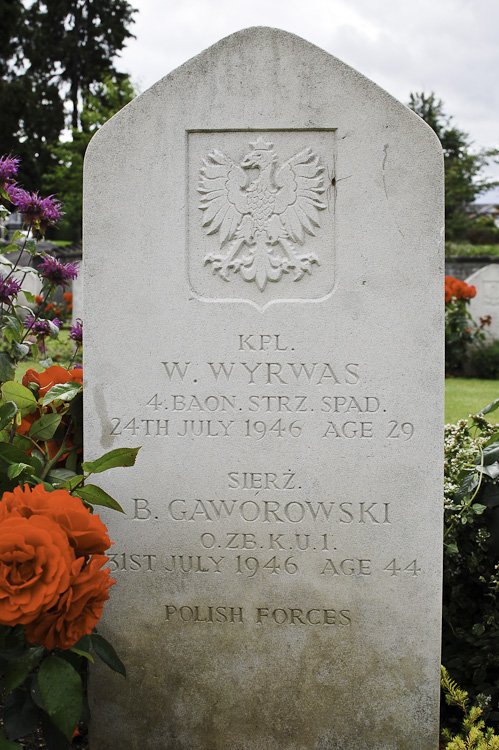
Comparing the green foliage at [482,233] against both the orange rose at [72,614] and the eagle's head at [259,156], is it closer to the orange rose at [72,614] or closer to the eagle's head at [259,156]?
the eagle's head at [259,156]

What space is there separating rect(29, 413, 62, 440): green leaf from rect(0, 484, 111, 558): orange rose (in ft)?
1.77

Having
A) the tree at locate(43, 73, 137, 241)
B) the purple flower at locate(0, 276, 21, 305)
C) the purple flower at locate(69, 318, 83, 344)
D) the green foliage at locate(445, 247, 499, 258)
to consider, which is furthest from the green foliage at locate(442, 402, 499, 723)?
the green foliage at locate(445, 247, 499, 258)

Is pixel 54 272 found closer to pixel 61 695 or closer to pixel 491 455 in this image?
pixel 61 695

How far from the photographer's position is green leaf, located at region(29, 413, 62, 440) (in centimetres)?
237

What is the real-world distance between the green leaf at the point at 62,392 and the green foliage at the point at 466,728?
1777mm

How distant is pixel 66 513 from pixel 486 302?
11.3 metres

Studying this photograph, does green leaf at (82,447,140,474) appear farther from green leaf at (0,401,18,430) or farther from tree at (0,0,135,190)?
tree at (0,0,135,190)

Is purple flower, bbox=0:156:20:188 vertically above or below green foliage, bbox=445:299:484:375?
above

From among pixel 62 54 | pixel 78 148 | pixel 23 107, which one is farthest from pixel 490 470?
pixel 62 54

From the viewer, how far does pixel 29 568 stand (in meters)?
1.67

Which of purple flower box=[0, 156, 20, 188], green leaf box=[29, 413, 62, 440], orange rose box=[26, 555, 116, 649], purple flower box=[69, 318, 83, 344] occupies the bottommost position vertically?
orange rose box=[26, 555, 116, 649]

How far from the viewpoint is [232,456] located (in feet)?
8.16

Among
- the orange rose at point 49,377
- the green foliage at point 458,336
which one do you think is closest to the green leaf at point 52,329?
the orange rose at point 49,377

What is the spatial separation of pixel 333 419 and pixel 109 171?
1.20m
